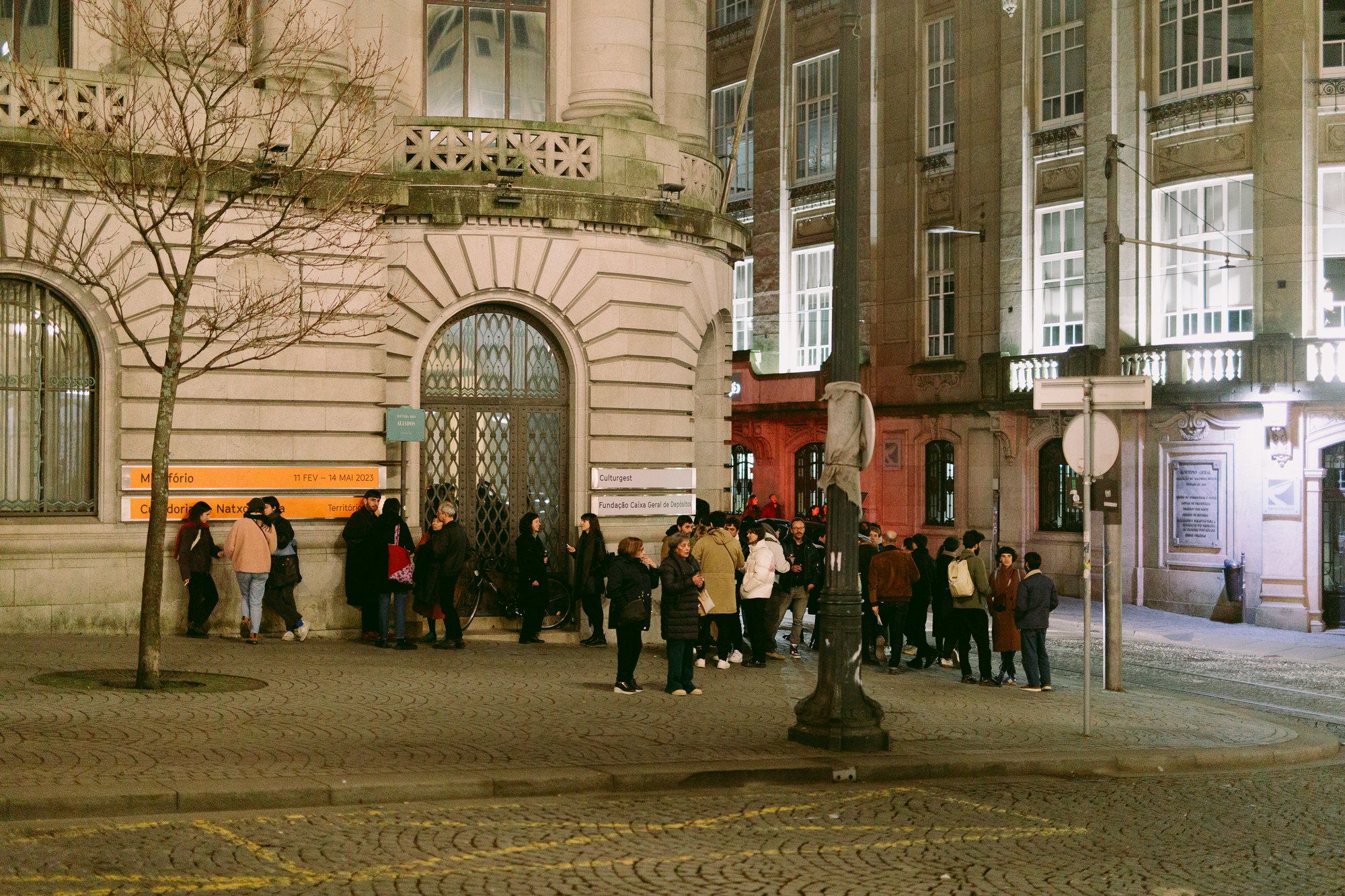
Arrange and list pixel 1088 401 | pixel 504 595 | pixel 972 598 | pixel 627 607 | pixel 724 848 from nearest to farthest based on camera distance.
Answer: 1. pixel 724 848
2. pixel 1088 401
3. pixel 627 607
4. pixel 972 598
5. pixel 504 595

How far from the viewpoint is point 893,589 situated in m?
18.5

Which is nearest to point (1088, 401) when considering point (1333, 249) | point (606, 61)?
point (606, 61)

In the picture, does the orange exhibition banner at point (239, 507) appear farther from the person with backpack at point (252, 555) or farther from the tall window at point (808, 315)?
the tall window at point (808, 315)

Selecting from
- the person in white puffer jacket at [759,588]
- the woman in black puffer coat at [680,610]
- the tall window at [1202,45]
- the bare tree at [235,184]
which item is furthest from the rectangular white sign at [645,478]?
the tall window at [1202,45]

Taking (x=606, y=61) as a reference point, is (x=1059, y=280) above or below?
below

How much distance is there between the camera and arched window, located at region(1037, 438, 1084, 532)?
34.4 m

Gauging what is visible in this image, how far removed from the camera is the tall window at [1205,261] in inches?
1208

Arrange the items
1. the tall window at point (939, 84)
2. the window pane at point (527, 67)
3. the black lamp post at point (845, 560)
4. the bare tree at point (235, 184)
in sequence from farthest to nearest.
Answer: the tall window at point (939, 84) < the window pane at point (527, 67) < the bare tree at point (235, 184) < the black lamp post at point (845, 560)

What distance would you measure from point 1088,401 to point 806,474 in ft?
96.5

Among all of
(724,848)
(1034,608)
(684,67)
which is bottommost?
(724,848)

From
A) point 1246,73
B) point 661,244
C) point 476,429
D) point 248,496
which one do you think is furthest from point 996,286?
point 248,496

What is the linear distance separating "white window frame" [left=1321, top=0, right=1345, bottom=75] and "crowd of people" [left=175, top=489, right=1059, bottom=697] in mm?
16036

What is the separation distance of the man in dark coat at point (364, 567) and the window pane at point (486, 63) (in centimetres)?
600

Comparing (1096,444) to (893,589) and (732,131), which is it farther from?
(732,131)
